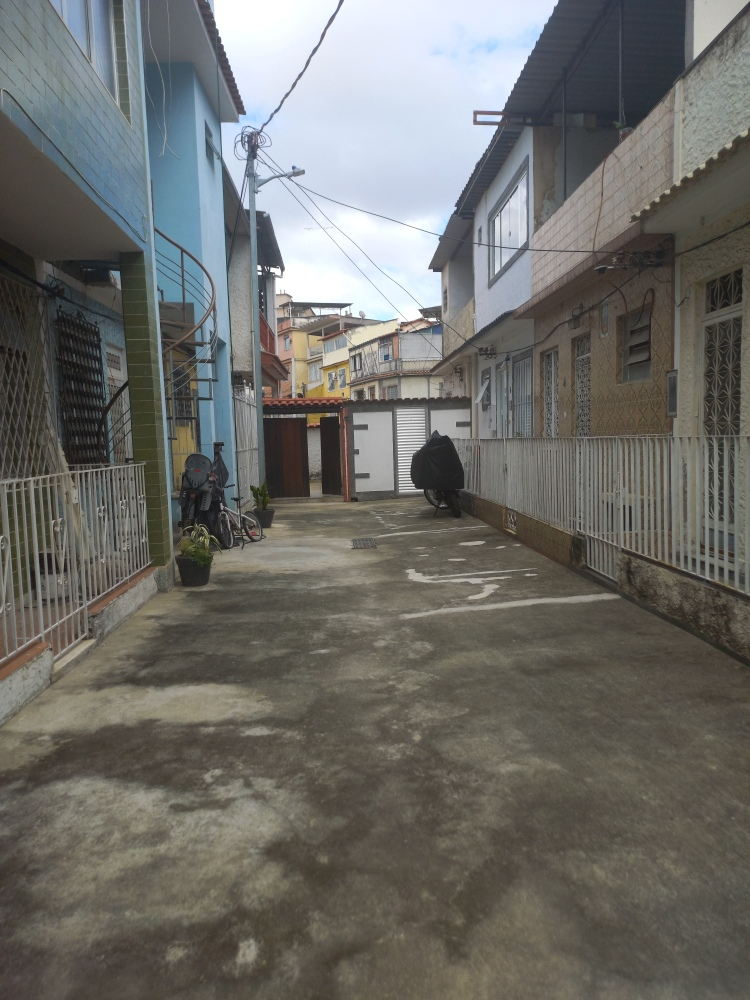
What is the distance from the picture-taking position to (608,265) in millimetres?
8273

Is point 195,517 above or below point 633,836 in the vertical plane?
above

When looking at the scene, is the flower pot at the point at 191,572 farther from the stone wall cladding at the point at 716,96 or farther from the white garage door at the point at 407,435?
the white garage door at the point at 407,435

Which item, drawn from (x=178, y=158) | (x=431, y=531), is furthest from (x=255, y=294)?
(x=431, y=531)

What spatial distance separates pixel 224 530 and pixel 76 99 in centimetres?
607

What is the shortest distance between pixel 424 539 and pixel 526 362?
192 inches

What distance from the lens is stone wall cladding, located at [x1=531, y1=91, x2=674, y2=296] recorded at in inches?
297

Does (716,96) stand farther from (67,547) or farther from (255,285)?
(255,285)

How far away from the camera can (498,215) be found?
46.3 ft

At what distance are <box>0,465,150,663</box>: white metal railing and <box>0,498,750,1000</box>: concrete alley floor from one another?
1.39ft

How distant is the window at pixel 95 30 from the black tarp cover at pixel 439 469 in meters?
7.90

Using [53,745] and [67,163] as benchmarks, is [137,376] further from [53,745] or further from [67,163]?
[53,745]

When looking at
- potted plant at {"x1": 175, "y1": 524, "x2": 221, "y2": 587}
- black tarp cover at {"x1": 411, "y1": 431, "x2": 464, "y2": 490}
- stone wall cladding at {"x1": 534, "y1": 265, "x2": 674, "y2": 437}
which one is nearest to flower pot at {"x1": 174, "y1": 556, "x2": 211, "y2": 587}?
potted plant at {"x1": 175, "y1": 524, "x2": 221, "y2": 587}

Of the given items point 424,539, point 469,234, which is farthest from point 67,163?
point 469,234

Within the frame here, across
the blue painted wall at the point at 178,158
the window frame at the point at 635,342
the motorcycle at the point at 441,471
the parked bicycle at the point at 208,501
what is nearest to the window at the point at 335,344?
the motorcycle at the point at 441,471
